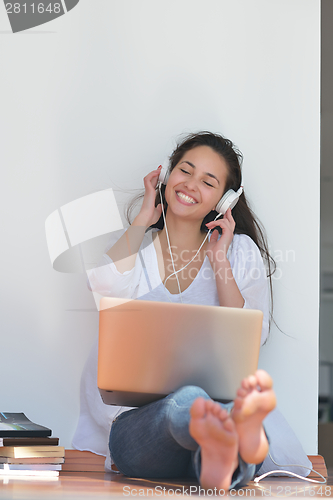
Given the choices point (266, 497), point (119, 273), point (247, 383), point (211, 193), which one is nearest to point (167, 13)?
point (211, 193)

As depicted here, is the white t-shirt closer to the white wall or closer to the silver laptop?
the white wall

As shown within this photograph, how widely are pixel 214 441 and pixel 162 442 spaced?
30 cm

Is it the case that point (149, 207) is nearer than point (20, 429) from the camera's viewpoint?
No

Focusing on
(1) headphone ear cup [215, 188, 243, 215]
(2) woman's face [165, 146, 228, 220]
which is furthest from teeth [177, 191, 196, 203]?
(1) headphone ear cup [215, 188, 243, 215]

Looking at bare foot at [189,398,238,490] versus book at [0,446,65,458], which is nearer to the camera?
bare foot at [189,398,238,490]

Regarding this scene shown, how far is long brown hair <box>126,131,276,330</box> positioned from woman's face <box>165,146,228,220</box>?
5cm

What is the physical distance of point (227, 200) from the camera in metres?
1.91

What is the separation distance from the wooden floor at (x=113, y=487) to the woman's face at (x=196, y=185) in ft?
3.06

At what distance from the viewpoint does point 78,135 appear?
6.98 feet

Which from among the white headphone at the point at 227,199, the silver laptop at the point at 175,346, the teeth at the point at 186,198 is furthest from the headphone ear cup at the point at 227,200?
the silver laptop at the point at 175,346

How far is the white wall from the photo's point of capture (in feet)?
6.64

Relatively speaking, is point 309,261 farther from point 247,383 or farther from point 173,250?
point 247,383

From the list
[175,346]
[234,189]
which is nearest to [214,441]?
[175,346]

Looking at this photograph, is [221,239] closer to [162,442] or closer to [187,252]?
[187,252]
